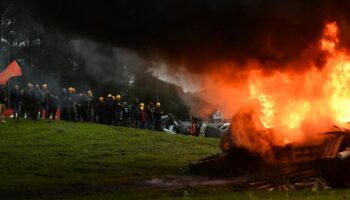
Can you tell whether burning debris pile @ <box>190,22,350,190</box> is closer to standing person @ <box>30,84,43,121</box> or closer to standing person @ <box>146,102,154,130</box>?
standing person @ <box>30,84,43,121</box>

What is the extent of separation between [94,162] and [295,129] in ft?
29.2

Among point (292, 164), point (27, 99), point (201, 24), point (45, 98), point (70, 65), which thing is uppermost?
point (70, 65)

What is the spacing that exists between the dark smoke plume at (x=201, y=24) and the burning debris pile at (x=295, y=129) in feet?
2.64

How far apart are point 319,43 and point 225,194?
600 centimetres

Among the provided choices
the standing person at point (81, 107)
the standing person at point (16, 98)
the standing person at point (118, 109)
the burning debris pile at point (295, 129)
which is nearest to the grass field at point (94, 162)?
the standing person at point (16, 98)

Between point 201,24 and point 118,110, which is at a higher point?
point 201,24

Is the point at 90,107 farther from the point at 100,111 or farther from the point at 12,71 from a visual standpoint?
the point at 12,71

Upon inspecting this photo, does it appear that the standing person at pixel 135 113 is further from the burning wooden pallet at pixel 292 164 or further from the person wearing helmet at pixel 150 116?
the burning wooden pallet at pixel 292 164

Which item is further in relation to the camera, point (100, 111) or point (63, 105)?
point (100, 111)

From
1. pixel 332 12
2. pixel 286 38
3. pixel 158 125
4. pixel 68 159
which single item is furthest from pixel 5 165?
pixel 158 125

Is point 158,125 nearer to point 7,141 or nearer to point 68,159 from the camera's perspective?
point 7,141

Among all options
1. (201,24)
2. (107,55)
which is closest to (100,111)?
(107,55)

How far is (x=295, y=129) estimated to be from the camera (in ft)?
72.9

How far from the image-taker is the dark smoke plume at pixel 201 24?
19.2 m
